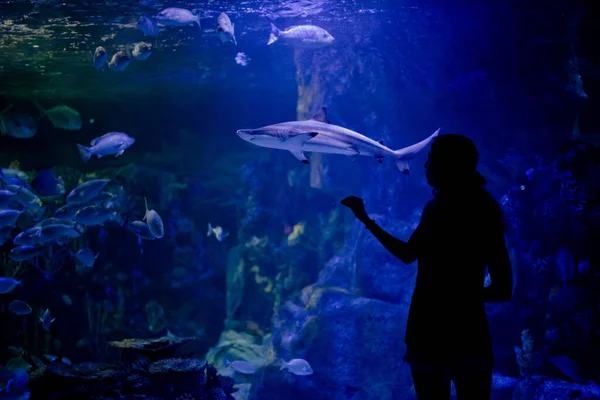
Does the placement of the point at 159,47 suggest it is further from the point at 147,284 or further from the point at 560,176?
the point at 560,176

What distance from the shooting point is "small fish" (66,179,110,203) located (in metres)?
8.45

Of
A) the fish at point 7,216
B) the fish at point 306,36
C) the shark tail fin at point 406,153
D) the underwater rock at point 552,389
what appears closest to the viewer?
the underwater rock at point 552,389

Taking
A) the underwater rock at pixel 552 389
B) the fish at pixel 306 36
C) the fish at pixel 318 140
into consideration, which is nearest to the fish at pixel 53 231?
the fish at pixel 318 140

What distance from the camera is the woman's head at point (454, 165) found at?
2756mm

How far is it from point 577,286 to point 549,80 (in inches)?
242

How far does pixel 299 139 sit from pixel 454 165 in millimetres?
3708

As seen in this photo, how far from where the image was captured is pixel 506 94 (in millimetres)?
11445

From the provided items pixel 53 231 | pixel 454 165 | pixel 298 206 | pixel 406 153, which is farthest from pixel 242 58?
pixel 454 165

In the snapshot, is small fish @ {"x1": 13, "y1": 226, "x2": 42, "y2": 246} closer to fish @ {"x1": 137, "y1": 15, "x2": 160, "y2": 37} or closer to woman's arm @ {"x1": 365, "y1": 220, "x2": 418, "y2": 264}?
fish @ {"x1": 137, "y1": 15, "x2": 160, "y2": 37}

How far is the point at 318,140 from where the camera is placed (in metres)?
6.52

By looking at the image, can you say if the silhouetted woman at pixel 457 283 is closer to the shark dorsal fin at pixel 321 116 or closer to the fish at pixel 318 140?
the fish at pixel 318 140

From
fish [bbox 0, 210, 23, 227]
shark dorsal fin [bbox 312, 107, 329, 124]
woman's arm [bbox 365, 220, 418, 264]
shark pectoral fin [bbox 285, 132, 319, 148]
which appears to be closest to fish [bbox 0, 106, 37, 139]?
fish [bbox 0, 210, 23, 227]

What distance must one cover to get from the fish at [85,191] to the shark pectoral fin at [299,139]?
446 cm

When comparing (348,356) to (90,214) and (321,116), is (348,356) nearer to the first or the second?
(321,116)
